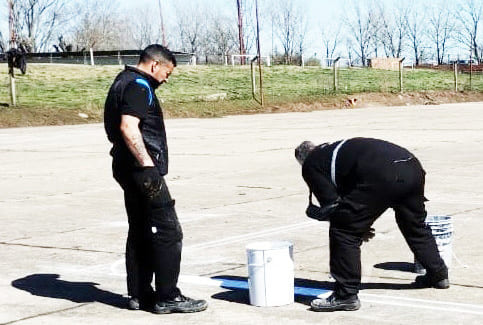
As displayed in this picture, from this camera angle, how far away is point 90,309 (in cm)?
679

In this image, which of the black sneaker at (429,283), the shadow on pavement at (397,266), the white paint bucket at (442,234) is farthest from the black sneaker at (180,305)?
the shadow on pavement at (397,266)

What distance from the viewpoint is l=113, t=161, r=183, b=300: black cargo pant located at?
21.5ft

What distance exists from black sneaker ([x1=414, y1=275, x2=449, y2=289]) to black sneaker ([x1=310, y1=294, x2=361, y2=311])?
0.78 meters

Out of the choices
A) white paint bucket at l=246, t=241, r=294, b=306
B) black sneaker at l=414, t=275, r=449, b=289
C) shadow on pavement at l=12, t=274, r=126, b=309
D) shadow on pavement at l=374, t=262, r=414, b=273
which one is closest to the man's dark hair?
white paint bucket at l=246, t=241, r=294, b=306

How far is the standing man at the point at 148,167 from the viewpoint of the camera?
638 cm

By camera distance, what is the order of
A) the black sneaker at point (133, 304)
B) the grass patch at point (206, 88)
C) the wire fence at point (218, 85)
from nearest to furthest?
the black sneaker at point (133, 304) → the grass patch at point (206, 88) → the wire fence at point (218, 85)

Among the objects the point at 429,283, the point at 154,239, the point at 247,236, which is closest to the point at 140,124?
the point at 154,239

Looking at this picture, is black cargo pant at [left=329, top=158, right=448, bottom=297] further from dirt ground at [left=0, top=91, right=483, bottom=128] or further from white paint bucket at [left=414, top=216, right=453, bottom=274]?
dirt ground at [left=0, top=91, right=483, bottom=128]

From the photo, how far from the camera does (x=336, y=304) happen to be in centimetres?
639

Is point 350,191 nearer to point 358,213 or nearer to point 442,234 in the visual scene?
point 358,213

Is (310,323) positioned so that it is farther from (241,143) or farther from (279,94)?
(279,94)

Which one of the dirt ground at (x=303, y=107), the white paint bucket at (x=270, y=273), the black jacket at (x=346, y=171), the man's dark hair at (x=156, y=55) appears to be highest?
the man's dark hair at (x=156, y=55)

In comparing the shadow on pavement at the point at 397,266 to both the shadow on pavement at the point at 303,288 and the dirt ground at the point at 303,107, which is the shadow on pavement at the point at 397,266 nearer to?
the shadow on pavement at the point at 303,288

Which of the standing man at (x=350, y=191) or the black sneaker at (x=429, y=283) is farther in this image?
the black sneaker at (x=429, y=283)
